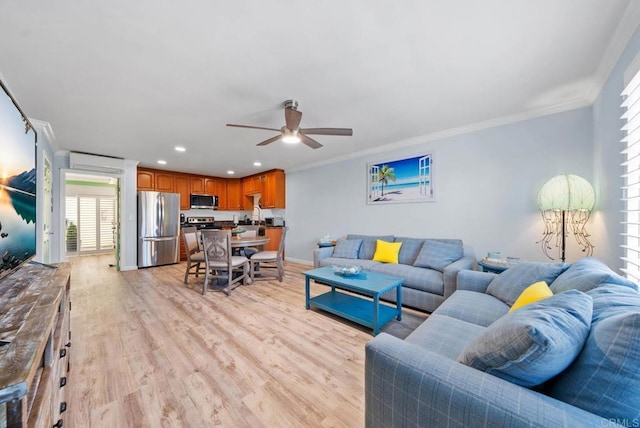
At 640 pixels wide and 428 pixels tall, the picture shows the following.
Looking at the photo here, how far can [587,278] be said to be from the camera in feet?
4.19

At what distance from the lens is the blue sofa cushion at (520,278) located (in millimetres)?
1758

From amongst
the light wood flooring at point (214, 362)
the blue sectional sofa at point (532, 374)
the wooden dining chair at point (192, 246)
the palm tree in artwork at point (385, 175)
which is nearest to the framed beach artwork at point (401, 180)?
the palm tree in artwork at point (385, 175)

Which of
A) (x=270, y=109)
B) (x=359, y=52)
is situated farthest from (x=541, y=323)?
(x=270, y=109)

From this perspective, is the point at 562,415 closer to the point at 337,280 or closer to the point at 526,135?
the point at 337,280

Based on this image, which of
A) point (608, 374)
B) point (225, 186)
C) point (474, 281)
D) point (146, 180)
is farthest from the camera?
point (225, 186)

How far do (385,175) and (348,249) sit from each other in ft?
4.68

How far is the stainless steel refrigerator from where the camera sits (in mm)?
5023

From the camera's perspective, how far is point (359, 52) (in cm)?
172

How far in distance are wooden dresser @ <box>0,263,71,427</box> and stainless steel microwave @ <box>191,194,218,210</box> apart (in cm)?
494

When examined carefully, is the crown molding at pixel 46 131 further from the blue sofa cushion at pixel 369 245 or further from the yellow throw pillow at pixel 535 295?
the yellow throw pillow at pixel 535 295

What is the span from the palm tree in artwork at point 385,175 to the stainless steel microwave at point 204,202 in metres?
4.79

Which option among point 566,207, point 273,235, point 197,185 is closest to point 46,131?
point 197,185

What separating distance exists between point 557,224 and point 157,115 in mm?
4723

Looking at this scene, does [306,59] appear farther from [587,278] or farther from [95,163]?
[95,163]
